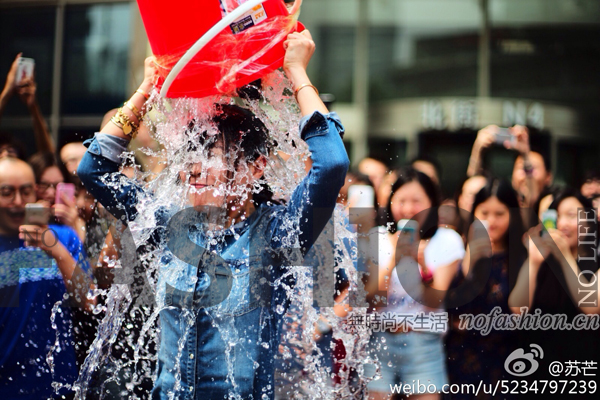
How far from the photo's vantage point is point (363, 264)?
245 cm

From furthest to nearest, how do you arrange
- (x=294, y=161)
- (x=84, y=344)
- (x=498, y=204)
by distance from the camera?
(x=498, y=204) < (x=84, y=344) < (x=294, y=161)

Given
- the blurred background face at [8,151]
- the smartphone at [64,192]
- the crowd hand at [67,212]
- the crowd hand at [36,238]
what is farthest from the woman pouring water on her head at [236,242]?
the blurred background face at [8,151]

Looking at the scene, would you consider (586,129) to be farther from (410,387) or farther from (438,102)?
(410,387)

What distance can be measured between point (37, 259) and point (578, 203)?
2.59 metres

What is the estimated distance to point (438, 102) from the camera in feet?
21.0

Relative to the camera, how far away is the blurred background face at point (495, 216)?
289 centimetres

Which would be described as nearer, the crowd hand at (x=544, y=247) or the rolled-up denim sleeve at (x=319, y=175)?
the rolled-up denim sleeve at (x=319, y=175)

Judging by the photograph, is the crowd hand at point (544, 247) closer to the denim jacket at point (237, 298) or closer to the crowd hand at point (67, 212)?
the denim jacket at point (237, 298)

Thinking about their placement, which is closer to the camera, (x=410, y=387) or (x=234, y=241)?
(x=234, y=241)

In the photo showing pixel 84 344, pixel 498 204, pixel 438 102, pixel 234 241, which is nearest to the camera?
pixel 234 241

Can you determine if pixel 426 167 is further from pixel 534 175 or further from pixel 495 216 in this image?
pixel 495 216

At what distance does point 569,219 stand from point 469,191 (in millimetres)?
522

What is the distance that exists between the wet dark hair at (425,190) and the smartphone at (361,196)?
169 mm

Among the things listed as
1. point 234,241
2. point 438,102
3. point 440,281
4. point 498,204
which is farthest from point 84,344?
point 438,102
